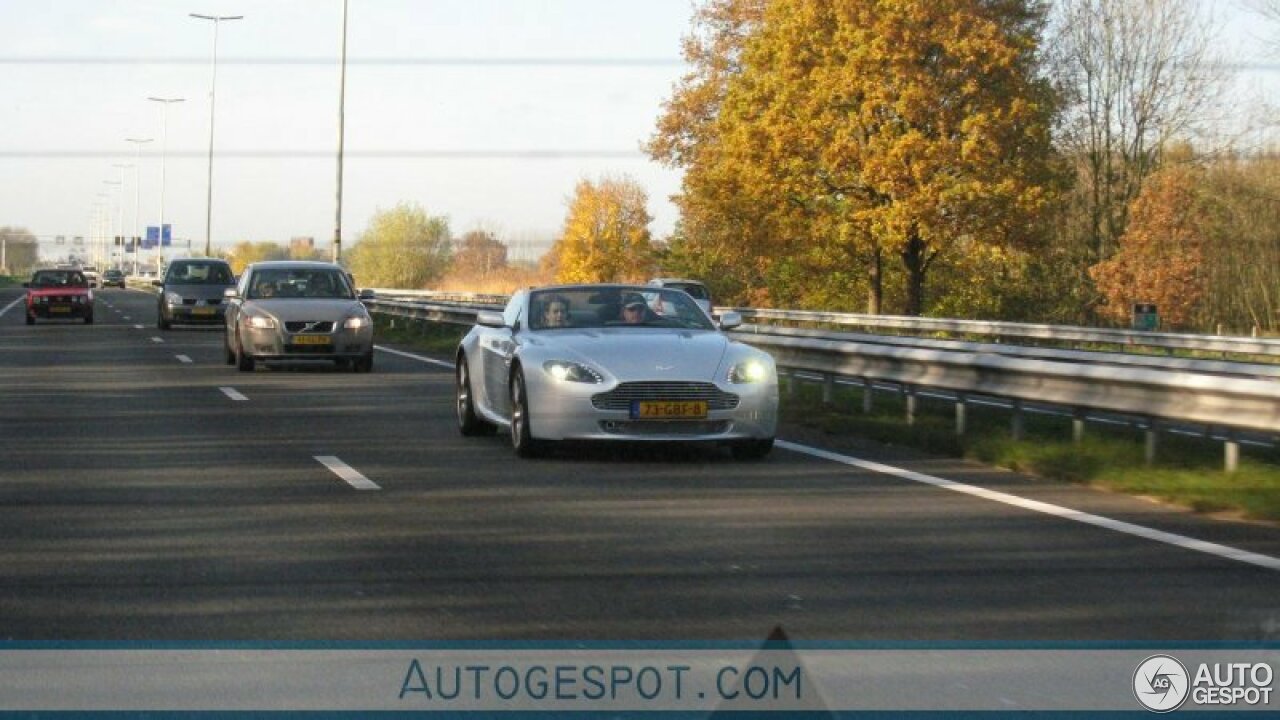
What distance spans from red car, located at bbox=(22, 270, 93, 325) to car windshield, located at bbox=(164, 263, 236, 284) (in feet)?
14.1

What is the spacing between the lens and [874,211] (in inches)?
1923

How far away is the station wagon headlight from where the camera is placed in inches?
953

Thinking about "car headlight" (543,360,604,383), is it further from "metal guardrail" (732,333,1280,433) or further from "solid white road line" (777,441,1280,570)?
"metal guardrail" (732,333,1280,433)

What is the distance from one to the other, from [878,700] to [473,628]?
1736mm

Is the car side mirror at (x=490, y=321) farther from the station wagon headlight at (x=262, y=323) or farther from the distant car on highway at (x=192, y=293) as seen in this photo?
the distant car on highway at (x=192, y=293)

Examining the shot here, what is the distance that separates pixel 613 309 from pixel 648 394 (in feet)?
5.58

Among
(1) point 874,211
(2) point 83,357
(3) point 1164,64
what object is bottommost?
(2) point 83,357

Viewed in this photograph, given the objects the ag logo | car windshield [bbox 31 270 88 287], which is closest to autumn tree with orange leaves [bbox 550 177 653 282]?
car windshield [bbox 31 270 88 287]

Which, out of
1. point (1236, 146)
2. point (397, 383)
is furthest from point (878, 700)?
point (1236, 146)

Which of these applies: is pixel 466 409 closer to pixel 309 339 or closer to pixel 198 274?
pixel 309 339

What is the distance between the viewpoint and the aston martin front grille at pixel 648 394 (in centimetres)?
1269

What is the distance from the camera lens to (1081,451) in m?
12.9

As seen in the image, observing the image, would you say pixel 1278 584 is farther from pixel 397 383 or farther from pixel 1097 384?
pixel 397 383

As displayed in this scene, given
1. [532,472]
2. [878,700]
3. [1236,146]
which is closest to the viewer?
[878,700]
